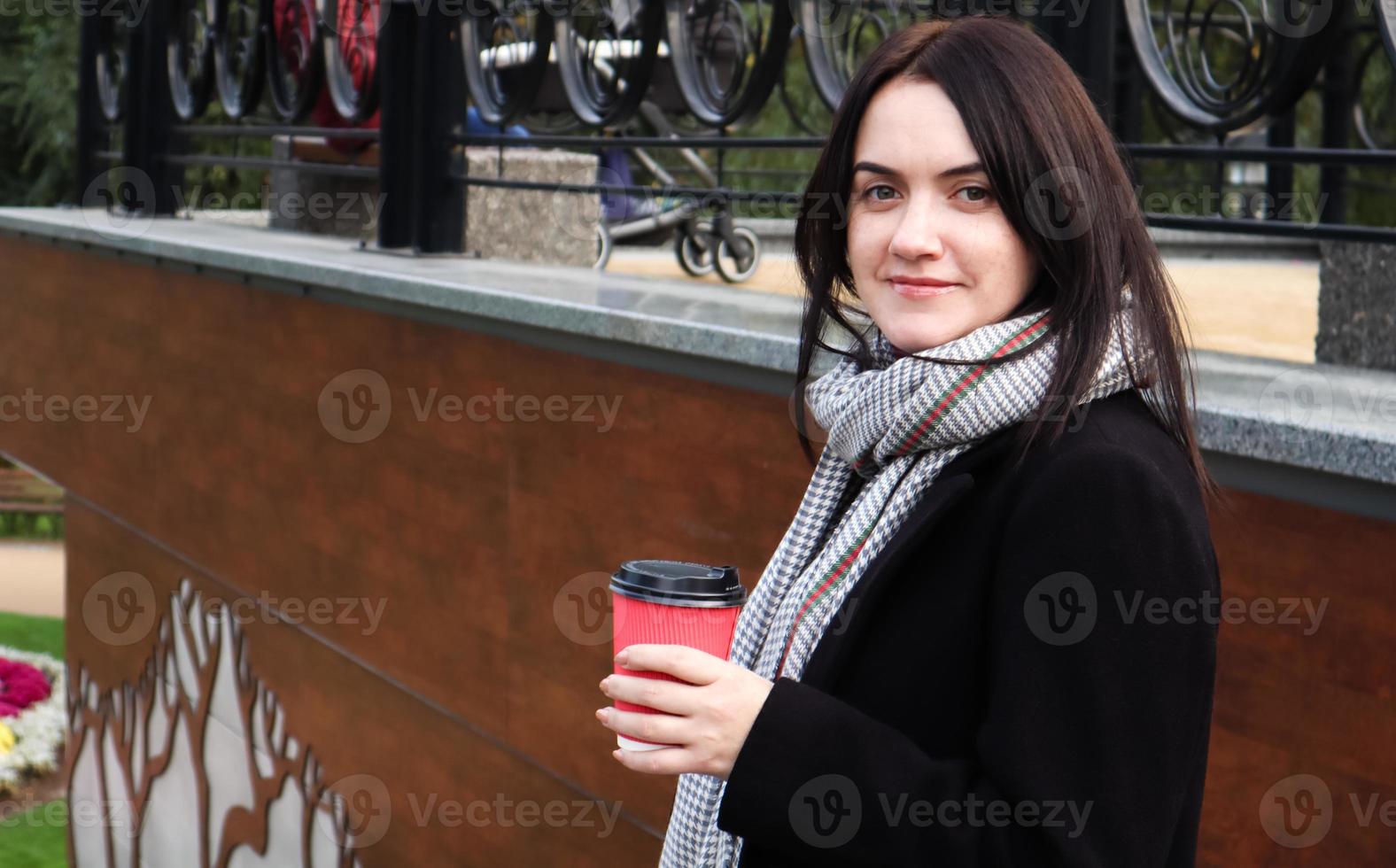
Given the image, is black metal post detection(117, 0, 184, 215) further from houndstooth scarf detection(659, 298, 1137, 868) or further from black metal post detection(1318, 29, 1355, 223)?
houndstooth scarf detection(659, 298, 1137, 868)

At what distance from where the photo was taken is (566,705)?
3662 mm

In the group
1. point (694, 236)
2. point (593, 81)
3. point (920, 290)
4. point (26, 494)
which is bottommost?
point (26, 494)

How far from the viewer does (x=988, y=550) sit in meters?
1.44

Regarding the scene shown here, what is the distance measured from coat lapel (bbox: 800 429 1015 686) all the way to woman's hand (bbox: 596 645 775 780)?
84 millimetres

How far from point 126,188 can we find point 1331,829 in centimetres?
616

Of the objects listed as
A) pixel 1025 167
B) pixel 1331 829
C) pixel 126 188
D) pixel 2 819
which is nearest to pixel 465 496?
pixel 1331 829

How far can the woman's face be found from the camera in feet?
4.89

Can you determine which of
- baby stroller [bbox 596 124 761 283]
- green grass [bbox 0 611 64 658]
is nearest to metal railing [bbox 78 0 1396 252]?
baby stroller [bbox 596 124 761 283]

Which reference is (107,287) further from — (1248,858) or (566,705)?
(1248,858)

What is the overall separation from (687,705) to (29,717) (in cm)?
1403

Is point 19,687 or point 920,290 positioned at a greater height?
point 920,290

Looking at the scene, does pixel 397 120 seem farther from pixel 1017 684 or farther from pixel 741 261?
pixel 1017 684

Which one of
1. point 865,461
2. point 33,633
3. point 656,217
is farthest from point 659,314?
point 33,633

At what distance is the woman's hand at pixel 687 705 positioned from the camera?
1.41m
